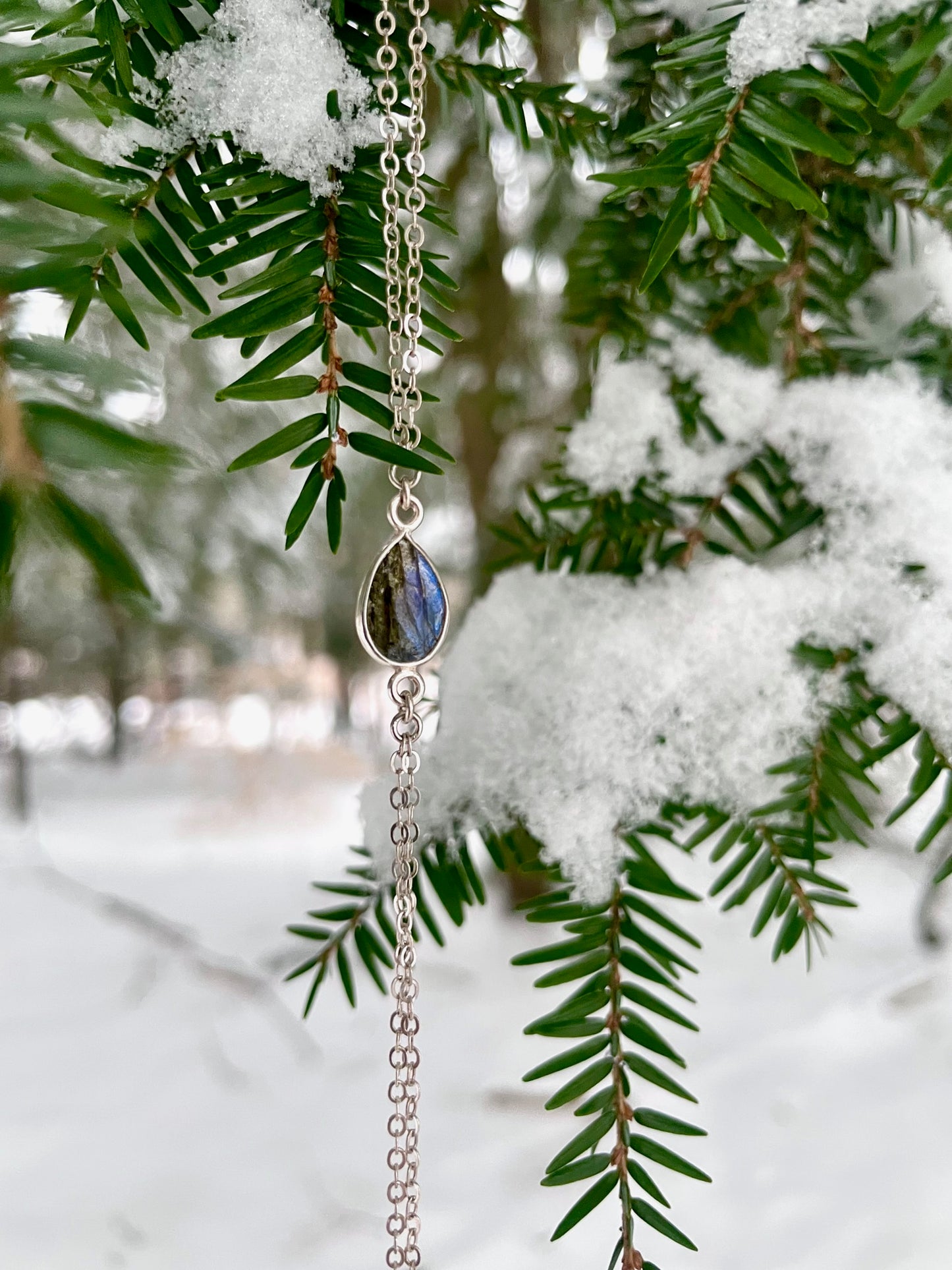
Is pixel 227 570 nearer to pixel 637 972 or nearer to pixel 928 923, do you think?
pixel 928 923

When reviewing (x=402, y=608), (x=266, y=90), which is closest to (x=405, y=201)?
(x=266, y=90)

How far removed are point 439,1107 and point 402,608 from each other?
836 millimetres

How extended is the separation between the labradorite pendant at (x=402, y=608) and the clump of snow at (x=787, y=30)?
21cm

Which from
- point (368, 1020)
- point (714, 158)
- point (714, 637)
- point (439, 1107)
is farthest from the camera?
point (368, 1020)

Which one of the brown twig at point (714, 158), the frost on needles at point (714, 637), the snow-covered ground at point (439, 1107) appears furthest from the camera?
the snow-covered ground at point (439, 1107)

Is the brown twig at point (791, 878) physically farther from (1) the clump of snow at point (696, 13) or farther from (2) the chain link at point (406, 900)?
(1) the clump of snow at point (696, 13)

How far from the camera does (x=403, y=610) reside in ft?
1.30

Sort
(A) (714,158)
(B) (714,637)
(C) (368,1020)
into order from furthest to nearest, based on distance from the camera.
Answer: (C) (368,1020), (B) (714,637), (A) (714,158)

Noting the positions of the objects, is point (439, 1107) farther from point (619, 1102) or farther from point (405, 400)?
point (405, 400)

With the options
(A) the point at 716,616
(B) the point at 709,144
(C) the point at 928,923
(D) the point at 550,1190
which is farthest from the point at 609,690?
(C) the point at 928,923

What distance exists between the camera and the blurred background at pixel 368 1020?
74 centimetres

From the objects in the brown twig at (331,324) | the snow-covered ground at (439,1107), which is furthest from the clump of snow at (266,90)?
the snow-covered ground at (439,1107)

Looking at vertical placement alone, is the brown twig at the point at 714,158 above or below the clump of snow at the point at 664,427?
above

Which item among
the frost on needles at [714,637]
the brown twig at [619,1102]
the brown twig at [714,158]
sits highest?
the brown twig at [714,158]
